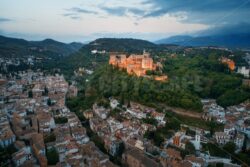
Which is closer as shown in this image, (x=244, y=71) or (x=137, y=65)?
(x=137, y=65)

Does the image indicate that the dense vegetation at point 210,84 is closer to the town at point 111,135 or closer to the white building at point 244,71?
the town at point 111,135

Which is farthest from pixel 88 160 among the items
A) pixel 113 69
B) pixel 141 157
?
pixel 113 69

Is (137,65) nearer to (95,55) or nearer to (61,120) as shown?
(61,120)

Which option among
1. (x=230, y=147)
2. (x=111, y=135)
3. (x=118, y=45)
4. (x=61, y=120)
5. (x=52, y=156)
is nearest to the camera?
(x=52, y=156)

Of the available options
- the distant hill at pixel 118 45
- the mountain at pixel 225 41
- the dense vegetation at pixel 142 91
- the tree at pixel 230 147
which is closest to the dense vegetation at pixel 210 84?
the dense vegetation at pixel 142 91

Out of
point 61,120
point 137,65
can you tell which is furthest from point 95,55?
point 61,120

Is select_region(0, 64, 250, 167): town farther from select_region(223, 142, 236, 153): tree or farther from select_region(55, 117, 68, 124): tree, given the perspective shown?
select_region(223, 142, 236, 153): tree

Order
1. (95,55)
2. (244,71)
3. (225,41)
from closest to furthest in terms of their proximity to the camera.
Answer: (225,41) < (244,71) < (95,55)

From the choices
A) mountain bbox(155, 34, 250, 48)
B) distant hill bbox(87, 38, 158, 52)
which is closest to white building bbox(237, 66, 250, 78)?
mountain bbox(155, 34, 250, 48)

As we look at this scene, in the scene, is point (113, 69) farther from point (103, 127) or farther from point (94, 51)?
point (94, 51)
